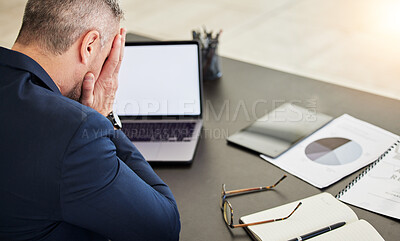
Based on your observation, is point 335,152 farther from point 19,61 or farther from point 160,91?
point 19,61

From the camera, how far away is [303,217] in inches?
49.6

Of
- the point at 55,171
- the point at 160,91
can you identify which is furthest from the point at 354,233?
the point at 160,91

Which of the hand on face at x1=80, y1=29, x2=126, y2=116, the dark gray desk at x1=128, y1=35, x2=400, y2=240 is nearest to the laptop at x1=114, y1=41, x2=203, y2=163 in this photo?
the dark gray desk at x1=128, y1=35, x2=400, y2=240

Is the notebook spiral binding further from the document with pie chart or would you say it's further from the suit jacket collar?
the suit jacket collar

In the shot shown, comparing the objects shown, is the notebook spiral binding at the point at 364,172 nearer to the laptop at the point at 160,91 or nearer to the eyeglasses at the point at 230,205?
the eyeglasses at the point at 230,205

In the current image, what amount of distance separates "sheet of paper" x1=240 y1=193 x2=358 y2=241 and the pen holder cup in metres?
0.91

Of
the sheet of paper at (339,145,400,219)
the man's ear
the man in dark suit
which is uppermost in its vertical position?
the man's ear

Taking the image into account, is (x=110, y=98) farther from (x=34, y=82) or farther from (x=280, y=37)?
(x=280, y=37)

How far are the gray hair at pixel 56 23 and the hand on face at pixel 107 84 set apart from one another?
19cm

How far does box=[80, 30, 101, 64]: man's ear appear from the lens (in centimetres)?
117

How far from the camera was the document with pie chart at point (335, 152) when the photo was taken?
1.45 meters

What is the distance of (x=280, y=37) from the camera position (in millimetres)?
4340

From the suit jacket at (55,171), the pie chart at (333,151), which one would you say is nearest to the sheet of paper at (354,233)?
the pie chart at (333,151)

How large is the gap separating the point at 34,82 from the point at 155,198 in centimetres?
42
